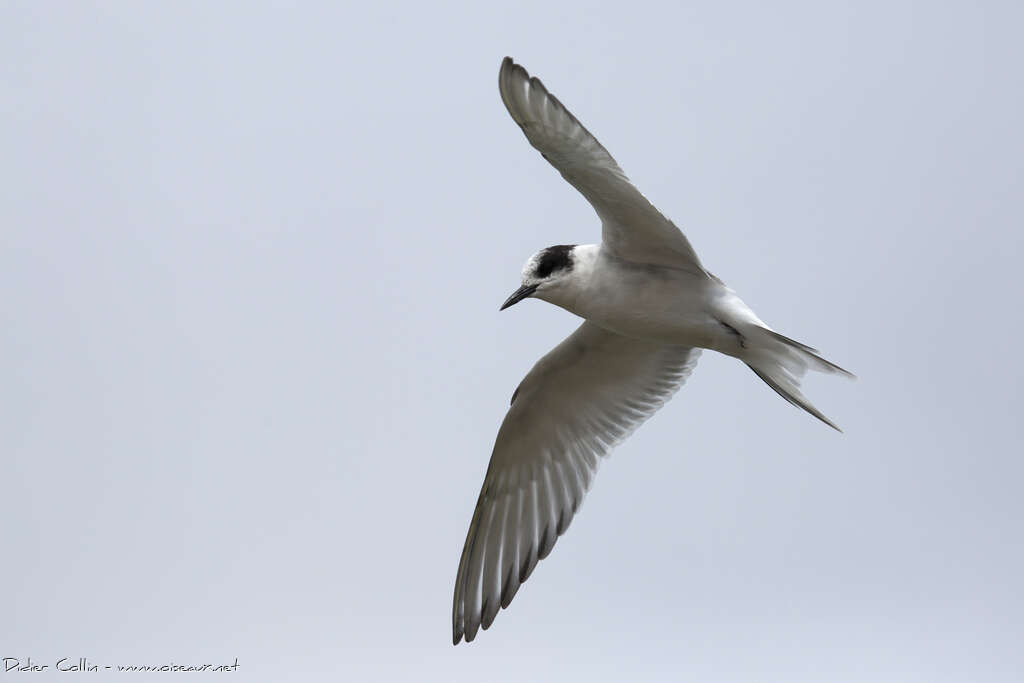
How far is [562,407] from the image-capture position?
7090 mm

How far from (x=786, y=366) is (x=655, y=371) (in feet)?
4.22

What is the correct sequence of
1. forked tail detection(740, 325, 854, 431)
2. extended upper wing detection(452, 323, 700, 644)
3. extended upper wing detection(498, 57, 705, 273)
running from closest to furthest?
extended upper wing detection(498, 57, 705, 273), forked tail detection(740, 325, 854, 431), extended upper wing detection(452, 323, 700, 644)

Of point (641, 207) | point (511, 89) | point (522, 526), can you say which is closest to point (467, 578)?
point (522, 526)

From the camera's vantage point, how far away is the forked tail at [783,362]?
5.62 m

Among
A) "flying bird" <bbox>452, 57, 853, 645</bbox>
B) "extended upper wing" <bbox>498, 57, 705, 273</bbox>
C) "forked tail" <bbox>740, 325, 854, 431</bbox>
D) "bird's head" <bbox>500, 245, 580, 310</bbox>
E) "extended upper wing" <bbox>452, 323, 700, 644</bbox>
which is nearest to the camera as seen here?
"extended upper wing" <bbox>498, 57, 705, 273</bbox>

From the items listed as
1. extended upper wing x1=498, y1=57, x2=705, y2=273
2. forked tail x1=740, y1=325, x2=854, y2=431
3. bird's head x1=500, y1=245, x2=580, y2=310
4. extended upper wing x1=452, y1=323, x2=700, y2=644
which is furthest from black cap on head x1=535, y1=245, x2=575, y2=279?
extended upper wing x1=452, y1=323, x2=700, y2=644

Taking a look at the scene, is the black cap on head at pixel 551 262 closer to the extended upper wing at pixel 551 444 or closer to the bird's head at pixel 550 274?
the bird's head at pixel 550 274

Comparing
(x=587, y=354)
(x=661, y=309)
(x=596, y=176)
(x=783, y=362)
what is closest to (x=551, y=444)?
(x=587, y=354)

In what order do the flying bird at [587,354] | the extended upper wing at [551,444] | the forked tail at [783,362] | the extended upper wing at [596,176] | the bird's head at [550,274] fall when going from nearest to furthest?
1. the extended upper wing at [596,176]
2. the flying bird at [587,354]
3. the forked tail at [783,362]
4. the bird's head at [550,274]
5. the extended upper wing at [551,444]

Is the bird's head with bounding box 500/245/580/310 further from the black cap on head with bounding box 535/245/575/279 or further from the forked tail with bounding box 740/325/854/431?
the forked tail with bounding box 740/325/854/431

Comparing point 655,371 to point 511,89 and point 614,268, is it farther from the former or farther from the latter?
point 511,89

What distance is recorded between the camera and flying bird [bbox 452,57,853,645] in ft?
17.6

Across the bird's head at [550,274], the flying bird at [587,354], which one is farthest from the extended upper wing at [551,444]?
the bird's head at [550,274]

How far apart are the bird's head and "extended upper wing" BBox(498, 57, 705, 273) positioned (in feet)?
0.64
